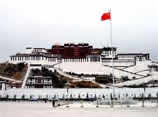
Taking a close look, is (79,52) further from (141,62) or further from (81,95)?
(81,95)

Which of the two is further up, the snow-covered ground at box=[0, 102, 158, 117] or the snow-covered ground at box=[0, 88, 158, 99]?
the snow-covered ground at box=[0, 102, 158, 117]

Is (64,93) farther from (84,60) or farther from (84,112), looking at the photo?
(84,112)

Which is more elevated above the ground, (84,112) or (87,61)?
(87,61)

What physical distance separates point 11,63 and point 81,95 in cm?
2530

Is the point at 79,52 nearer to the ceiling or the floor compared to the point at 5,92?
nearer to the ceiling

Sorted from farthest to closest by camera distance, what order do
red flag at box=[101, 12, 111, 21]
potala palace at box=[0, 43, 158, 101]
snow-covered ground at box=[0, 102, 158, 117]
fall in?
potala palace at box=[0, 43, 158, 101], red flag at box=[101, 12, 111, 21], snow-covered ground at box=[0, 102, 158, 117]

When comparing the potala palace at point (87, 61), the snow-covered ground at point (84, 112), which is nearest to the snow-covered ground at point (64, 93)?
the potala palace at point (87, 61)

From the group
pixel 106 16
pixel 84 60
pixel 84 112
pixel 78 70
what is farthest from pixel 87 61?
pixel 84 112

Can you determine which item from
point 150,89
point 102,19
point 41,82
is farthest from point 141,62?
point 102,19

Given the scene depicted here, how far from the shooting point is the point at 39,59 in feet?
238

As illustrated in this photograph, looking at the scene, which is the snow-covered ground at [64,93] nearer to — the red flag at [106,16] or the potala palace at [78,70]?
the potala palace at [78,70]

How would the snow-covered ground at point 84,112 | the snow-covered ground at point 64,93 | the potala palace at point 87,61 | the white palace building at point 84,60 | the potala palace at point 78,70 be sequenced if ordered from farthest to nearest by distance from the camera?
the white palace building at point 84,60, the potala palace at point 87,61, the potala palace at point 78,70, the snow-covered ground at point 64,93, the snow-covered ground at point 84,112

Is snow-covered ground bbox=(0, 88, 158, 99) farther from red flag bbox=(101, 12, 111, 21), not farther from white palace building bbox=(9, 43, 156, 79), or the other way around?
red flag bbox=(101, 12, 111, 21)

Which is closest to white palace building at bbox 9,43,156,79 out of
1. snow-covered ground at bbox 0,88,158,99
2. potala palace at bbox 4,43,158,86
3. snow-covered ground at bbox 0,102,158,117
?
potala palace at bbox 4,43,158,86
